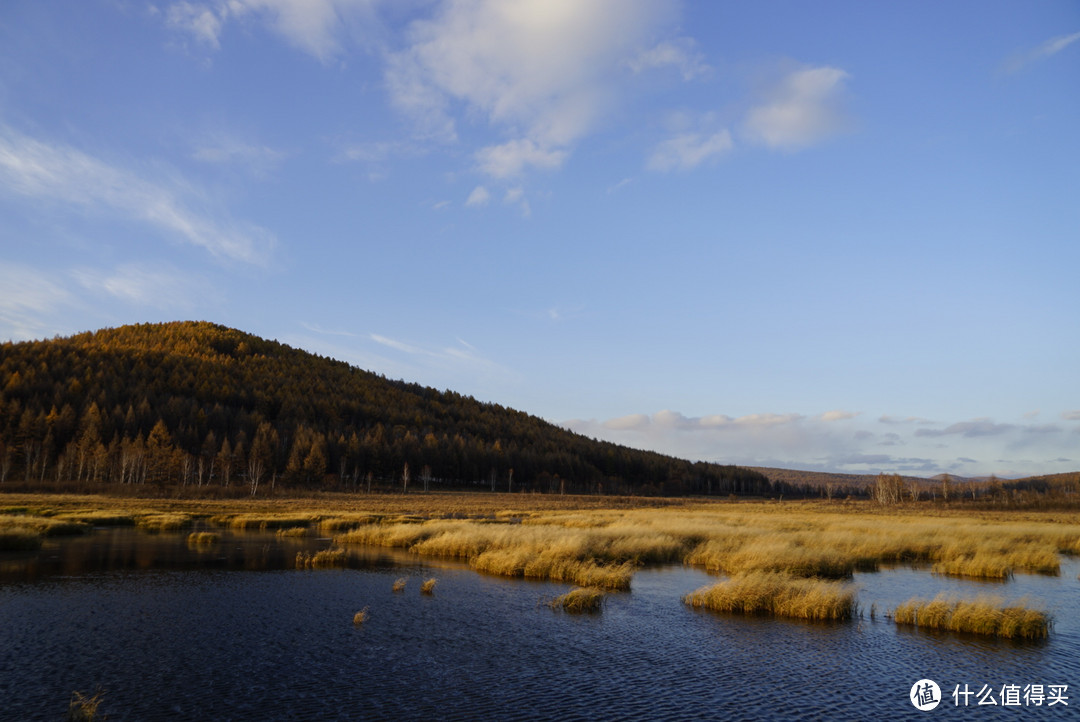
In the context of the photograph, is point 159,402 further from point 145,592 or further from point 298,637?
point 298,637

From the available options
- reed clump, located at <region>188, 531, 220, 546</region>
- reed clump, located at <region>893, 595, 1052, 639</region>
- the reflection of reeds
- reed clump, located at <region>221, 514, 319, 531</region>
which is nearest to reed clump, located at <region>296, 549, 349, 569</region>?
reed clump, located at <region>188, 531, 220, 546</region>

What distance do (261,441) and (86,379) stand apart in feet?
159

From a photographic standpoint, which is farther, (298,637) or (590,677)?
(298,637)

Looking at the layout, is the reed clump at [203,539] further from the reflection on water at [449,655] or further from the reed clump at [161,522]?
the reflection on water at [449,655]

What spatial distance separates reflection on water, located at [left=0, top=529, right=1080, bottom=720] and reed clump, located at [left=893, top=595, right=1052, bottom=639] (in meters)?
0.62

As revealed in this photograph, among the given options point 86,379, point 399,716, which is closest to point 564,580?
point 399,716

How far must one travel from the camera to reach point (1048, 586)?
2911 centimetres

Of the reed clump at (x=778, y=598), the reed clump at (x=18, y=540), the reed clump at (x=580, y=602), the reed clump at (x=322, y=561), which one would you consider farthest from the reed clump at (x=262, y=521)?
the reed clump at (x=778, y=598)

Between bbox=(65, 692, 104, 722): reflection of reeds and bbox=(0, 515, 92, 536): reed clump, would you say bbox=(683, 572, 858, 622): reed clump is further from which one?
bbox=(0, 515, 92, 536): reed clump

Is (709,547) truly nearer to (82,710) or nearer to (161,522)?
(82,710)

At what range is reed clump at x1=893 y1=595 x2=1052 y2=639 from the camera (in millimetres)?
19594

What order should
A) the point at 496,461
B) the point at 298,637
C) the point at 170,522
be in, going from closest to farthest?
the point at 298,637, the point at 170,522, the point at 496,461

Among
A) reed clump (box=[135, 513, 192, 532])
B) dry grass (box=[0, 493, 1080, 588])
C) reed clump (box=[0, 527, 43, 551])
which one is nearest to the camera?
dry grass (box=[0, 493, 1080, 588])

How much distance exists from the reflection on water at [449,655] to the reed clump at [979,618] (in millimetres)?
623
